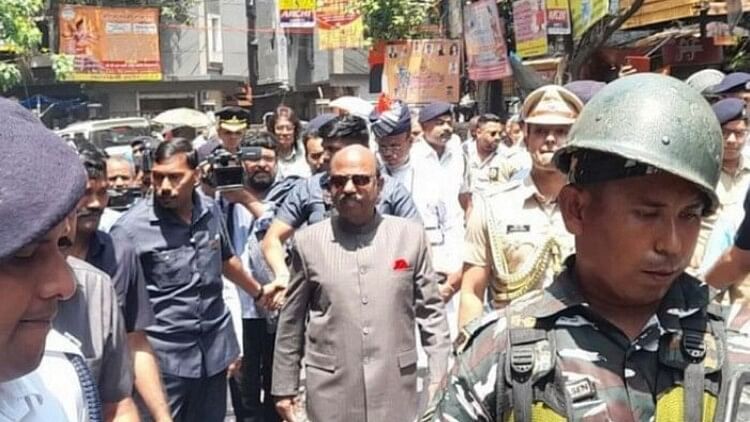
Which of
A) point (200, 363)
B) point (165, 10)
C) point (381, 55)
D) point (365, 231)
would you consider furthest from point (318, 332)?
point (165, 10)

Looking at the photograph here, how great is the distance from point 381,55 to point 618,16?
9510mm

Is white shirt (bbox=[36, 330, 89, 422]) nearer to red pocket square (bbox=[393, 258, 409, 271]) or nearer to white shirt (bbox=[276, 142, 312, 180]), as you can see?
red pocket square (bbox=[393, 258, 409, 271])

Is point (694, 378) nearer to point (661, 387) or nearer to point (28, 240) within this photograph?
point (661, 387)

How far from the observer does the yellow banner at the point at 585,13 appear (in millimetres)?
11062

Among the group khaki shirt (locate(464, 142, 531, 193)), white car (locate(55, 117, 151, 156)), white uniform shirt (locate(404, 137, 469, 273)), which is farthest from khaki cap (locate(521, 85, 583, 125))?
white car (locate(55, 117, 151, 156))

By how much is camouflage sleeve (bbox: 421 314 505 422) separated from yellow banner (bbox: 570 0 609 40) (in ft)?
32.5

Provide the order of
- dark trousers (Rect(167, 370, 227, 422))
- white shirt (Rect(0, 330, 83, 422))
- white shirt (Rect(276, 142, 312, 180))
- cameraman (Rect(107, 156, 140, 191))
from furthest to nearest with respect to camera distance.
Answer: white shirt (Rect(276, 142, 312, 180)) → cameraman (Rect(107, 156, 140, 191)) → dark trousers (Rect(167, 370, 227, 422)) → white shirt (Rect(0, 330, 83, 422))

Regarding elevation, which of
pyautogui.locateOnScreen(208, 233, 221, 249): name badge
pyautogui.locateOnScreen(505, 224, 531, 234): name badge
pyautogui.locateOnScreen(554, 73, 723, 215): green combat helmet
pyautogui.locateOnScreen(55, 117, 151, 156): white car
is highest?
pyautogui.locateOnScreen(554, 73, 723, 215): green combat helmet

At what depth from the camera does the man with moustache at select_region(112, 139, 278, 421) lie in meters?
4.39

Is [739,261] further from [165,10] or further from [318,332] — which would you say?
[165,10]

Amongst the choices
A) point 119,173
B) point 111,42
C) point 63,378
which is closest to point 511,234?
point 63,378

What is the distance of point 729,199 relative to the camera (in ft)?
13.6

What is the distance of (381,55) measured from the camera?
68.8 feet

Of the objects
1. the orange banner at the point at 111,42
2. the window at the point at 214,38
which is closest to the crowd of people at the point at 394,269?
the orange banner at the point at 111,42
